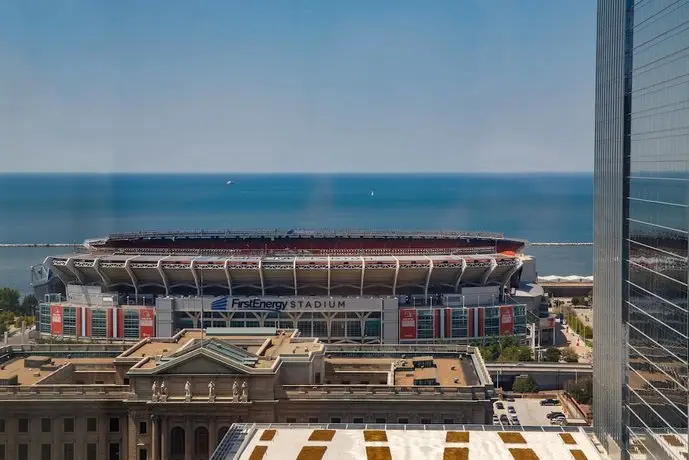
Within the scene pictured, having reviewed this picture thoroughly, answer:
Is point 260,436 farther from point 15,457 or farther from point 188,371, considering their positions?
point 15,457

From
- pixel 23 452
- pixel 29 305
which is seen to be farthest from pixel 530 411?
pixel 29 305

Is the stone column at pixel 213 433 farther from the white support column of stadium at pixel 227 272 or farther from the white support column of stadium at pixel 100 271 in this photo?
Result: the white support column of stadium at pixel 100 271

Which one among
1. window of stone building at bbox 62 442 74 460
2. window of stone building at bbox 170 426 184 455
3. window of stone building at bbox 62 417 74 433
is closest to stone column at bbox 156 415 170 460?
window of stone building at bbox 170 426 184 455

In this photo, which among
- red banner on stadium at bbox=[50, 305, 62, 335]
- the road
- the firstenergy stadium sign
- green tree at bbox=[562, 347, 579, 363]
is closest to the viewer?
green tree at bbox=[562, 347, 579, 363]

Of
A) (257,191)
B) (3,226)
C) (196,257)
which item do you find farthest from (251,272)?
(257,191)

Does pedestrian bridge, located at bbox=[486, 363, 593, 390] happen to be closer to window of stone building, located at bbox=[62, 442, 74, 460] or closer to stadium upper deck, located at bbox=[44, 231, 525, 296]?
stadium upper deck, located at bbox=[44, 231, 525, 296]

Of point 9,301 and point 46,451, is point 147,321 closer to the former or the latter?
point 9,301

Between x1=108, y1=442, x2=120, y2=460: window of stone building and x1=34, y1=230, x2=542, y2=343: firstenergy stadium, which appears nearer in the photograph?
x1=108, y1=442, x2=120, y2=460: window of stone building
